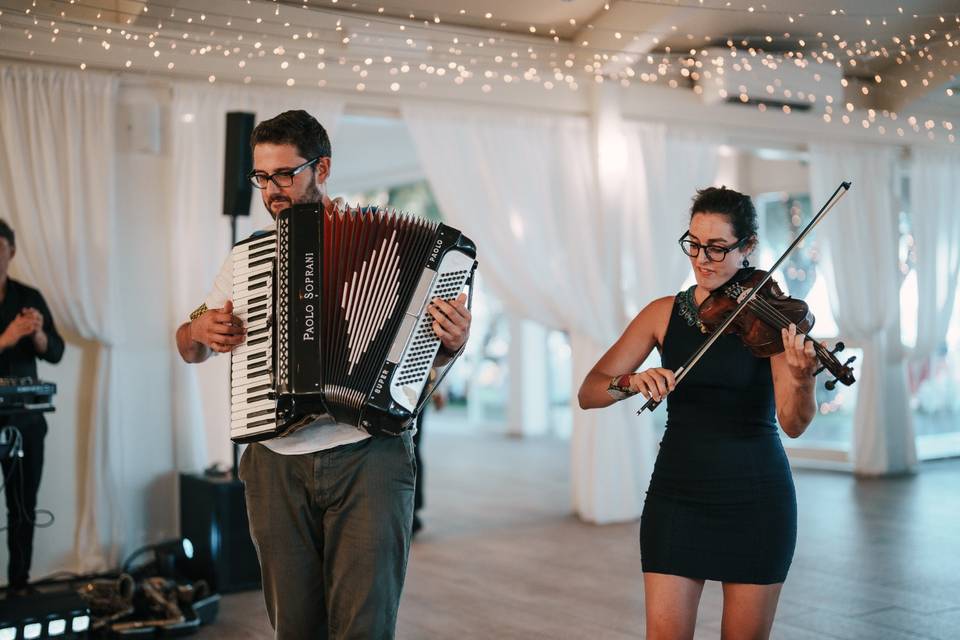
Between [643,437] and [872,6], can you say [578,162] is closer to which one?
[643,437]

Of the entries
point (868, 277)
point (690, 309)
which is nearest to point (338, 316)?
point (690, 309)

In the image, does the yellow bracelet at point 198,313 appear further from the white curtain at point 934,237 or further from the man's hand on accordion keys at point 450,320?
the white curtain at point 934,237

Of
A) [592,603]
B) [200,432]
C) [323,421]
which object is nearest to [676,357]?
[323,421]

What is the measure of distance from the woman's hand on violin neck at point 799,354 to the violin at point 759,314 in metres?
0.01

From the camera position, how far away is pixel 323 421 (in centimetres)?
206

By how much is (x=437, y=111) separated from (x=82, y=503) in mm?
2721

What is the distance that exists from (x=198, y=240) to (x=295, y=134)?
2945 millimetres

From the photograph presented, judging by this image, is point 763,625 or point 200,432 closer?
point 763,625

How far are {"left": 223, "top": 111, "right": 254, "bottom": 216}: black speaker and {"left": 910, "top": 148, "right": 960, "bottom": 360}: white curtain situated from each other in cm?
521

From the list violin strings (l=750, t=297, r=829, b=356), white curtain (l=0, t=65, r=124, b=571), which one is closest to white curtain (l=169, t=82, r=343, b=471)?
white curtain (l=0, t=65, r=124, b=571)

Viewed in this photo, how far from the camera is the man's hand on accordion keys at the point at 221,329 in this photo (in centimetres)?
199

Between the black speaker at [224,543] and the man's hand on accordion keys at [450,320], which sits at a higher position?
the man's hand on accordion keys at [450,320]

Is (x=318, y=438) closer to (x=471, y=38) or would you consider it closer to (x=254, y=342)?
(x=254, y=342)

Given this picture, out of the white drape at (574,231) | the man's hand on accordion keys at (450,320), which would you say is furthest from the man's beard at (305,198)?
the white drape at (574,231)
